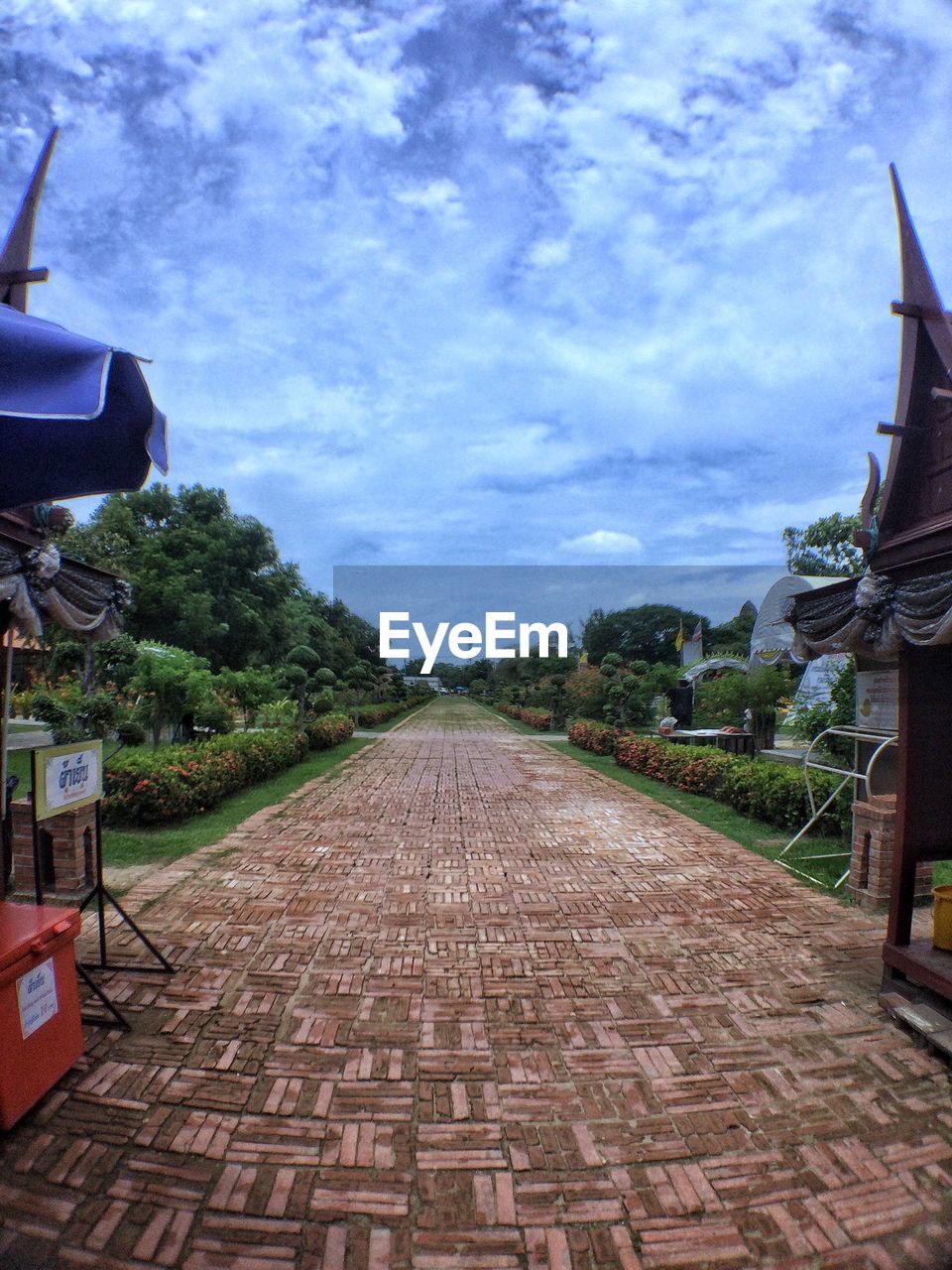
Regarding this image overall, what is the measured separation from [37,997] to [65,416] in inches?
92.1

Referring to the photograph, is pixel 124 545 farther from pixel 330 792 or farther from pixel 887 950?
pixel 887 950

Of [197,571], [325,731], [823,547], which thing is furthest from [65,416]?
[823,547]

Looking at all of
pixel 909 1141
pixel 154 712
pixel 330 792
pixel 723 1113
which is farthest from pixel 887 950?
pixel 154 712

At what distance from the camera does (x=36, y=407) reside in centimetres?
180

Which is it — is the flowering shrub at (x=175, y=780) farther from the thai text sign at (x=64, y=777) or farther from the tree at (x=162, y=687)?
the thai text sign at (x=64, y=777)

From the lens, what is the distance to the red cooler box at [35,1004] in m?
2.47

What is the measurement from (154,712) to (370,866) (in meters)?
6.24

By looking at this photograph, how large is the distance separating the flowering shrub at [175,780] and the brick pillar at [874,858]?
659 centimetres

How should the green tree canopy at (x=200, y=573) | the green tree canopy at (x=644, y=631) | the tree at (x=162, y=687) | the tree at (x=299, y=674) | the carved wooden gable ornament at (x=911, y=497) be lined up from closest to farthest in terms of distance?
1. the carved wooden gable ornament at (x=911, y=497)
2. the tree at (x=162, y=687)
3. the tree at (x=299, y=674)
4. the green tree canopy at (x=200, y=573)
5. the green tree canopy at (x=644, y=631)

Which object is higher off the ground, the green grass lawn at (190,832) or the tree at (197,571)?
the tree at (197,571)

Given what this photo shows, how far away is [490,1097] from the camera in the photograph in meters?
2.73

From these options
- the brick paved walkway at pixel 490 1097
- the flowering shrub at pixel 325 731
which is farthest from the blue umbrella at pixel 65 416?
the flowering shrub at pixel 325 731

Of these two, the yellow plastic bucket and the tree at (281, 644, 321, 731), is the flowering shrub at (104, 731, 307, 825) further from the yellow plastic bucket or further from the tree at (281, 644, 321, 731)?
the yellow plastic bucket

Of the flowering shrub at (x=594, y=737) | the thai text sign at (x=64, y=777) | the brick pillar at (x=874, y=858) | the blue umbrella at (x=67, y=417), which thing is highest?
the blue umbrella at (x=67, y=417)
